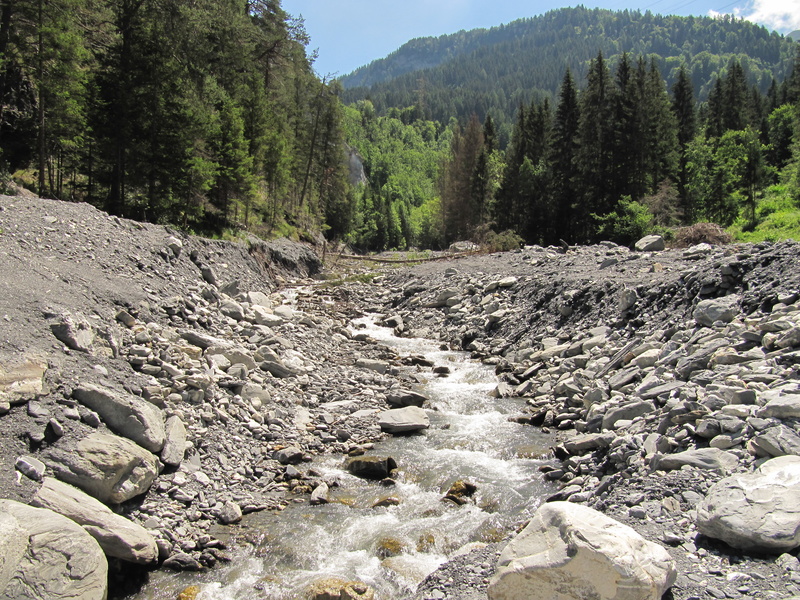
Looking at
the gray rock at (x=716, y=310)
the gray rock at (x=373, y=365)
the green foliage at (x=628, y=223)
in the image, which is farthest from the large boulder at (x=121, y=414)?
the green foliage at (x=628, y=223)

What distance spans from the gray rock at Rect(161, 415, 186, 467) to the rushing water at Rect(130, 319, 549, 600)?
1540mm

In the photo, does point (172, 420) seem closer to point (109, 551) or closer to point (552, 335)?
point (109, 551)

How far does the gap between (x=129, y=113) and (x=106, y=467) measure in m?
20.0

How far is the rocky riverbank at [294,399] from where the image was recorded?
6.05 meters

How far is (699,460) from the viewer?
7152 millimetres

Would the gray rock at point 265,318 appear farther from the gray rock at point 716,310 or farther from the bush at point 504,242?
the bush at point 504,242

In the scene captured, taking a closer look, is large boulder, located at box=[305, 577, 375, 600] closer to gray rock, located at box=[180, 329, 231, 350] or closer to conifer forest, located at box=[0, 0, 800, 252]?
gray rock, located at box=[180, 329, 231, 350]

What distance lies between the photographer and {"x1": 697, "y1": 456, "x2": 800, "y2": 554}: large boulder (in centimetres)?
516

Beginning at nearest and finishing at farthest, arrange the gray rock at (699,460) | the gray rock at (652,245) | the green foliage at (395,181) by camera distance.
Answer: the gray rock at (699,460), the gray rock at (652,245), the green foliage at (395,181)

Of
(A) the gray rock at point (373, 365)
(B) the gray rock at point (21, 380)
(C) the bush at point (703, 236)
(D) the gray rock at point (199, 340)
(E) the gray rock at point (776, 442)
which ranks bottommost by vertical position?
(A) the gray rock at point (373, 365)

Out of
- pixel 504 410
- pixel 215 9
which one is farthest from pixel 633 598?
pixel 215 9

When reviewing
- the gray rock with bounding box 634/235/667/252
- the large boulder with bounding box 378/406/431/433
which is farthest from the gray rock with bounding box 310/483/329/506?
the gray rock with bounding box 634/235/667/252

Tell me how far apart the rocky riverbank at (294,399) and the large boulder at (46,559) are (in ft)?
0.08

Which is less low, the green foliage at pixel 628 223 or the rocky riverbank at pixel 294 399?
the green foliage at pixel 628 223
